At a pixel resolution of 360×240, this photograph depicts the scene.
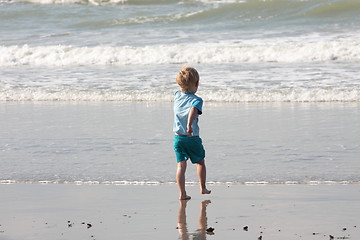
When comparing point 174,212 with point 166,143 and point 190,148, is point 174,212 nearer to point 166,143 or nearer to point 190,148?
point 190,148

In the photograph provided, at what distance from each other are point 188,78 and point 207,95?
596 centimetres

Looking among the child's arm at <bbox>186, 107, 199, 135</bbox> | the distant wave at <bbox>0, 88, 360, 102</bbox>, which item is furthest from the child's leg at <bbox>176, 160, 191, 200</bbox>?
the distant wave at <bbox>0, 88, 360, 102</bbox>

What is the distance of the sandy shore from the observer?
452cm

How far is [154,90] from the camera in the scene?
12227mm

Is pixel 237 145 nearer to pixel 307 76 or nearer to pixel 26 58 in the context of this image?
pixel 307 76

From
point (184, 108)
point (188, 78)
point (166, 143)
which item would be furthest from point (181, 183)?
point (166, 143)

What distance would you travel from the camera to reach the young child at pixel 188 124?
557 centimetres

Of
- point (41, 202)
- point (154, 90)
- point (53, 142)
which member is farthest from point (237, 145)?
point (154, 90)

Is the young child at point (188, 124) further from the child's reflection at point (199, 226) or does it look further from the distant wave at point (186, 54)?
the distant wave at point (186, 54)

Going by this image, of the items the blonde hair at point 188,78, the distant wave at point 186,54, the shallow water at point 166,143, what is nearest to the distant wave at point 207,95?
the shallow water at point 166,143

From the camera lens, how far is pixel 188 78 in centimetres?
557

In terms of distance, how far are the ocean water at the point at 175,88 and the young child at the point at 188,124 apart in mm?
569

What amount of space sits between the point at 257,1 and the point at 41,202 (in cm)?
2107

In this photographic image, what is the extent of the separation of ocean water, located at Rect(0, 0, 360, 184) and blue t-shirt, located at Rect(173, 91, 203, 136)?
0.70 metres
